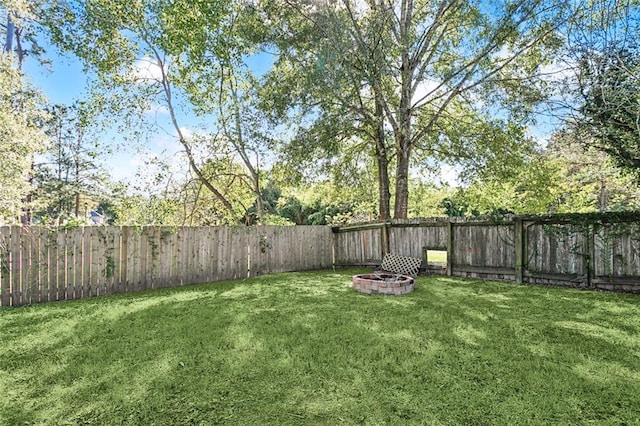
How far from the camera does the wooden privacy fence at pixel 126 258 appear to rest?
501 centimetres

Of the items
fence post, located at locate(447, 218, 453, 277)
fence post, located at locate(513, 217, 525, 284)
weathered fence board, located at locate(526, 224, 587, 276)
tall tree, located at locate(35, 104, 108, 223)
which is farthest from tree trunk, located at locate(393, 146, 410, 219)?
tall tree, located at locate(35, 104, 108, 223)

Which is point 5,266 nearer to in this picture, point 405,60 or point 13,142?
point 13,142

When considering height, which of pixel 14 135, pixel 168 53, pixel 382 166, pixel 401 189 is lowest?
pixel 401 189

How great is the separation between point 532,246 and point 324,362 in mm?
5593

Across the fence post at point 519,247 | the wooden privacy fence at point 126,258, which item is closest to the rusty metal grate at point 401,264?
the fence post at point 519,247

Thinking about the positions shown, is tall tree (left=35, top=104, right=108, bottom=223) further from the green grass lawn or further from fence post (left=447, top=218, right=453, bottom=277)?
fence post (left=447, top=218, right=453, bottom=277)

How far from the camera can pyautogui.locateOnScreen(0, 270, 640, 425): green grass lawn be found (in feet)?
6.63

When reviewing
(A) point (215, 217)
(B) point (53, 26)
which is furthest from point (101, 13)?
(A) point (215, 217)

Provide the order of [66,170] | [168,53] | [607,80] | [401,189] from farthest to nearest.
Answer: [66,170] → [401,189] → [168,53] → [607,80]

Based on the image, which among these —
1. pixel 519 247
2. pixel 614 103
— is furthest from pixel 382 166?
pixel 614 103

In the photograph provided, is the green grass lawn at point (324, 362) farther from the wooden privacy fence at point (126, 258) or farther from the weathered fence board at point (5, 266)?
the wooden privacy fence at point (126, 258)

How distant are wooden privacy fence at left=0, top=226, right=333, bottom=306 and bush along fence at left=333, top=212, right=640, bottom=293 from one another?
124 inches

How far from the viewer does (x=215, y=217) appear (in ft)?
29.9

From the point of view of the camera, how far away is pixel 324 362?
107 inches
